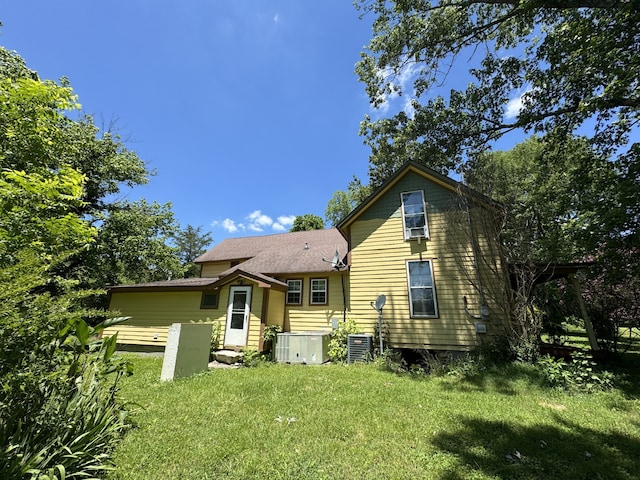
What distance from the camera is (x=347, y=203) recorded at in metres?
32.5

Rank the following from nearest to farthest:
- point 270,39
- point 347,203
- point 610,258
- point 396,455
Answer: point 396,455 → point 610,258 → point 270,39 → point 347,203

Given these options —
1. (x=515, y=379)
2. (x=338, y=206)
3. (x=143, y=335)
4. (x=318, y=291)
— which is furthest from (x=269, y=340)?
(x=338, y=206)

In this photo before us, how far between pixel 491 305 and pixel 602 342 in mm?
3820

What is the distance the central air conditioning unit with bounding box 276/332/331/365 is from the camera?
9.43m

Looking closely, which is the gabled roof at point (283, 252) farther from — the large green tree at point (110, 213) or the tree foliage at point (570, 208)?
the tree foliage at point (570, 208)

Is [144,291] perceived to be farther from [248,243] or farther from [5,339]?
[5,339]

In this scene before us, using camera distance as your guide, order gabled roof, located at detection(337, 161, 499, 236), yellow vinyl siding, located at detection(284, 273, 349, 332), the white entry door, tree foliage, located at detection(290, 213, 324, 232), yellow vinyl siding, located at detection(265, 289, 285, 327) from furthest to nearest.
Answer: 1. tree foliage, located at detection(290, 213, 324, 232)
2. yellow vinyl siding, located at detection(284, 273, 349, 332)
3. yellow vinyl siding, located at detection(265, 289, 285, 327)
4. the white entry door
5. gabled roof, located at detection(337, 161, 499, 236)

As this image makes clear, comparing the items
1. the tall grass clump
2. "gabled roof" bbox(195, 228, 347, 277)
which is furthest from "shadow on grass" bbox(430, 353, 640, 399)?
the tall grass clump

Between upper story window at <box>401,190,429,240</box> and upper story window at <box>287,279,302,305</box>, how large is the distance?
5173 millimetres

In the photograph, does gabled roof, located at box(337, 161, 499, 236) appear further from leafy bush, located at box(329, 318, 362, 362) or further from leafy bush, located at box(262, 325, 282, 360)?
leafy bush, located at box(262, 325, 282, 360)

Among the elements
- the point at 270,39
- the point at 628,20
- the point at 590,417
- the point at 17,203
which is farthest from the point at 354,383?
the point at 270,39

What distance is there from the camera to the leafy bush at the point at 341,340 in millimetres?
9711

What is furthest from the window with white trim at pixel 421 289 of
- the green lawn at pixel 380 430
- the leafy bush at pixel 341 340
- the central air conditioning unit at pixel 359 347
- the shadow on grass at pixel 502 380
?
the green lawn at pixel 380 430

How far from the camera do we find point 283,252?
15406 millimetres
